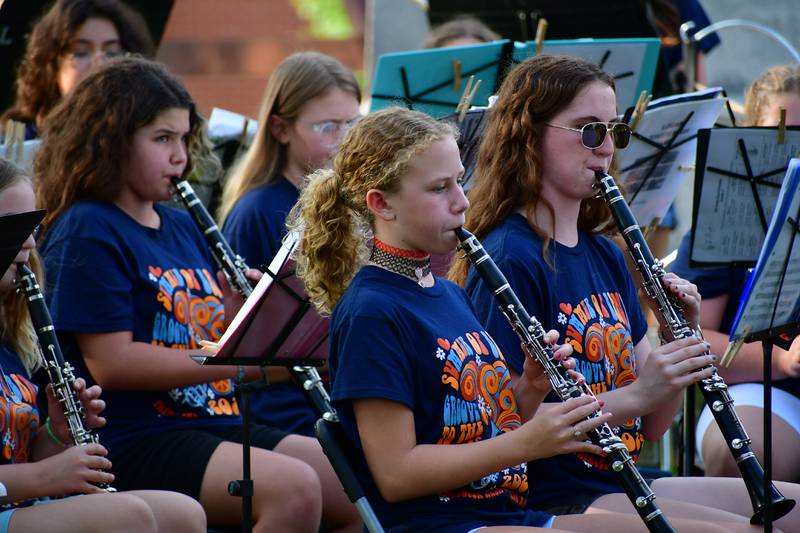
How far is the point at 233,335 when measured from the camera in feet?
8.55

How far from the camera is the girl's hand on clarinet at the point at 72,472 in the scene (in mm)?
2600

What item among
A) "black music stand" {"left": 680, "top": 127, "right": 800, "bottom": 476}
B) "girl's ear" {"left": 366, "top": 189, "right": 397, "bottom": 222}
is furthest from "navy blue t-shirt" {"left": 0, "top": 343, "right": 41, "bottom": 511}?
"black music stand" {"left": 680, "top": 127, "right": 800, "bottom": 476}

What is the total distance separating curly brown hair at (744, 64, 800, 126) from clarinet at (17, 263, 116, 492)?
268cm

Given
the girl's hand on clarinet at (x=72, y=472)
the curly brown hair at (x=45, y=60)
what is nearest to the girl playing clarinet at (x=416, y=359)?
the girl's hand on clarinet at (x=72, y=472)

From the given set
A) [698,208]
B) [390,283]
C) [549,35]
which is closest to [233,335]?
[390,283]

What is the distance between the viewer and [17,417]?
9.30ft

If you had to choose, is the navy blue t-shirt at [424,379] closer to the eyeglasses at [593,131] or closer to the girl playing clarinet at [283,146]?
the eyeglasses at [593,131]

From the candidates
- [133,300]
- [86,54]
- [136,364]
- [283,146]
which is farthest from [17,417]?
[86,54]

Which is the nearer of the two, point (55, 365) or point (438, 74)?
point (55, 365)

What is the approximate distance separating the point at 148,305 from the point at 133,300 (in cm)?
5

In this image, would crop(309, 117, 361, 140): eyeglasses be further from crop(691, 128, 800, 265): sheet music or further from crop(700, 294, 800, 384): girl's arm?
crop(700, 294, 800, 384): girl's arm

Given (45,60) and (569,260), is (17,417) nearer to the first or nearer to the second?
(569,260)

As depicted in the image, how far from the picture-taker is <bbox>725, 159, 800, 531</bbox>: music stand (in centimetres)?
268

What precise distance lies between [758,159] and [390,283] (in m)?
1.55
